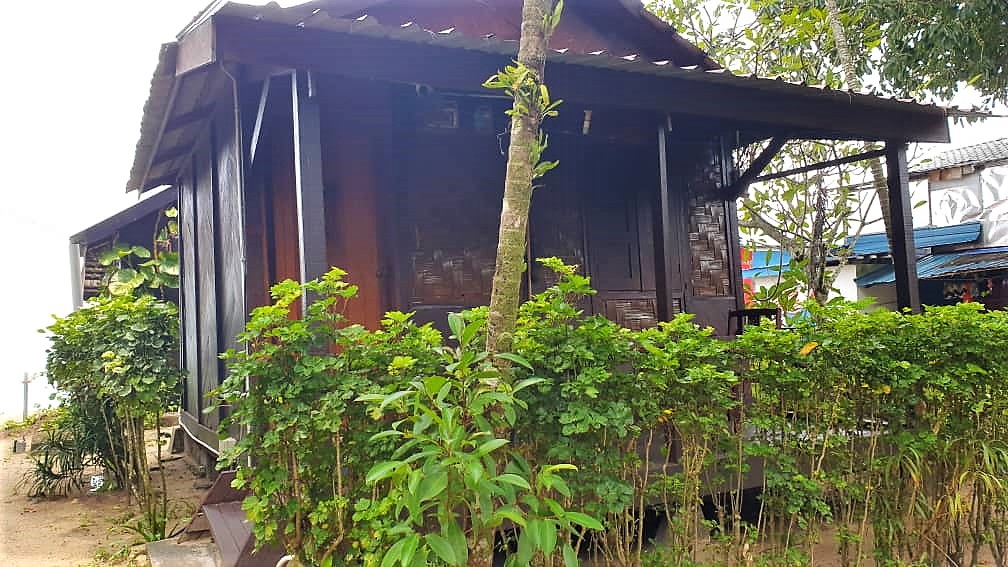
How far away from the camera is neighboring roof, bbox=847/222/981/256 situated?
16172 mm

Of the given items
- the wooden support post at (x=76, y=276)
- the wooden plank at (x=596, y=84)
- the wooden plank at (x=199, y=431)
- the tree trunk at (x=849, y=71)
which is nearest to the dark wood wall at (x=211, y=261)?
the wooden plank at (x=199, y=431)

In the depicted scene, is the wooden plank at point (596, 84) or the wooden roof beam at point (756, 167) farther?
the wooden roof beam at point (756, 167)

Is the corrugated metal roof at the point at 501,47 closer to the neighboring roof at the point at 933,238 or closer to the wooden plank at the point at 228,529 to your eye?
the wooden plank at the point at 228,529

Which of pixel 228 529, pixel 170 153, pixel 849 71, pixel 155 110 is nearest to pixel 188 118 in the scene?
pixel 155 110

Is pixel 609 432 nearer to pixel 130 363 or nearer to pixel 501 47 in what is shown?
pixel 501 47

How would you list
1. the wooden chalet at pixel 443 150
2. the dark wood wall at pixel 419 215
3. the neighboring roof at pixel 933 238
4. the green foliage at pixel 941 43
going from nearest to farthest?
the wooden chalet at pixel 443 150
the dark wood wall at pixel 419 215
the green foliage at pixel 941 43
the neighboring roof at pixel 933 238

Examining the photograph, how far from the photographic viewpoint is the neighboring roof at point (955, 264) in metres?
14.7

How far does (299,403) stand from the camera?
3150 millimetres

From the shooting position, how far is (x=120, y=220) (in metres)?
10.2

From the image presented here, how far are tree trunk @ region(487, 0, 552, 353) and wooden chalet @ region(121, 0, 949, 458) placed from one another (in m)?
1.49

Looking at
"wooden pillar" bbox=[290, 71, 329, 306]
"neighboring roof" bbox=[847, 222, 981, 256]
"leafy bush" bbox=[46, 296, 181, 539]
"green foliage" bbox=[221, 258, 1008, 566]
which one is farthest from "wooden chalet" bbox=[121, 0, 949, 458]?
"neighboring roof" bbox=[847, 222, 981, 256]

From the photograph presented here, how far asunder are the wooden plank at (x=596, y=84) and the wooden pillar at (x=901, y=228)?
207mm

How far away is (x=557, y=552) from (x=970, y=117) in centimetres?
546

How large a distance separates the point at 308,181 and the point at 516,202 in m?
1.81
